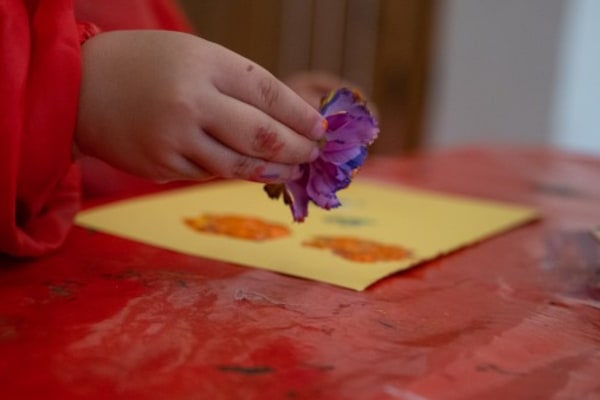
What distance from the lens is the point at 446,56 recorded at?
218 cm

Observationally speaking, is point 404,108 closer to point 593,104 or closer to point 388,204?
point 593,104

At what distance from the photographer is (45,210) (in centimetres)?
48

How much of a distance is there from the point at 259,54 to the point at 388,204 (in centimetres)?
147

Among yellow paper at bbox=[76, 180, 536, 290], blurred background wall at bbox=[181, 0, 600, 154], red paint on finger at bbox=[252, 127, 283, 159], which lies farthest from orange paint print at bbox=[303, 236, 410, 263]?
blurred background wall at bbox=[181, 0, 600, 154]

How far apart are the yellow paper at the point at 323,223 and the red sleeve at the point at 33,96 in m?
0.10

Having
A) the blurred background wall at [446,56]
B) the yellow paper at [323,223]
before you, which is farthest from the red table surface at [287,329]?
the blurred background wall at [446,56]

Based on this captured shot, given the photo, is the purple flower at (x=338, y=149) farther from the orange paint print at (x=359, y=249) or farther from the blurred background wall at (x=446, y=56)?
the blurred background wall at (x=446, y=56)

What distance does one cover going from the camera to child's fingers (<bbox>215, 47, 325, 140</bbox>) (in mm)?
389

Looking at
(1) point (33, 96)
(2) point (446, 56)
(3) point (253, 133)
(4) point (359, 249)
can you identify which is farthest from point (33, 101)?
(2) point (446, 56)

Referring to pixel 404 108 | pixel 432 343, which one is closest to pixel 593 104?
pixel 404 108

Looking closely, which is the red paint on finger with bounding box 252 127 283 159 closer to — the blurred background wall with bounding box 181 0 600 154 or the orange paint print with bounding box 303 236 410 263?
the orange paint print with bounding box 303 236 410 263

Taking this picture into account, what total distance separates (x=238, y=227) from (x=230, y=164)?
0.16 metres

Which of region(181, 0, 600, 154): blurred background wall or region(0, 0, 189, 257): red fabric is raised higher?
region(0, 0, 189, 257): red fabric

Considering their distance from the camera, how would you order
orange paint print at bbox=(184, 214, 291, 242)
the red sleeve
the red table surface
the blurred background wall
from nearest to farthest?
1. the red table surface
2. the red sleeve
3. orange paint print at bbox=(184, 214, 291, 242)
4. the blurred background wall
